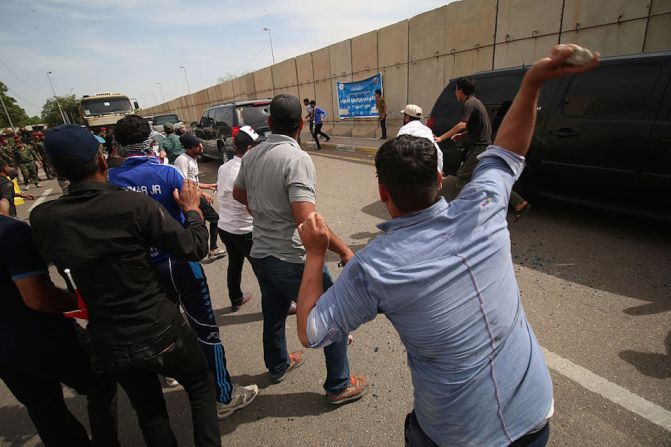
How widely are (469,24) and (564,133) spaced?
7.70m

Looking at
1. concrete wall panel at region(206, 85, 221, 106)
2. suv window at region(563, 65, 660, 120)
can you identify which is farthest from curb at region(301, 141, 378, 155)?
concrete wall panel at region(206, 85, 221, 106)

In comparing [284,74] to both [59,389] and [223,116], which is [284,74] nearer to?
[223,116]

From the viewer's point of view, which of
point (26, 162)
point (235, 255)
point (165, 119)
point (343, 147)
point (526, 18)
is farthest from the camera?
point (165, 119)

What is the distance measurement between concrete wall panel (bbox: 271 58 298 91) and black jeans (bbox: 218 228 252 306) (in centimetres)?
1883

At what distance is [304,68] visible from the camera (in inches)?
762

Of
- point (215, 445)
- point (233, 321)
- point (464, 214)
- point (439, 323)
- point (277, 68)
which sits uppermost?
point (277, 68)

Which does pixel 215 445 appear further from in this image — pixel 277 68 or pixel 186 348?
pixel 277 68

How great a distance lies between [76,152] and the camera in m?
1.43

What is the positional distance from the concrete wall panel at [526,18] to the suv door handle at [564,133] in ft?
19.4

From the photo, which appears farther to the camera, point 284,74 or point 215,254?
point 284,74

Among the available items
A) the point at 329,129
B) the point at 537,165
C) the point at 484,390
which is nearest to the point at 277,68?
the point at 329,129

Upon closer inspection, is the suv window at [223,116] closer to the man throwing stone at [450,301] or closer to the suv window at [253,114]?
the suv window at [253,114]

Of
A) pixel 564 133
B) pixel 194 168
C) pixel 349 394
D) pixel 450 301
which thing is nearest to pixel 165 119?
pixel 194 168

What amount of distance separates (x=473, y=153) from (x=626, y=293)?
2403 mm
